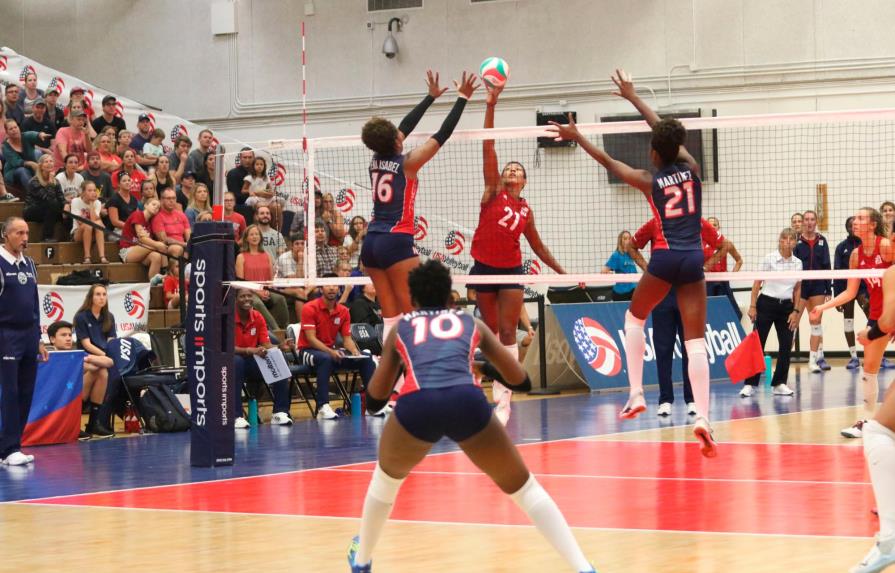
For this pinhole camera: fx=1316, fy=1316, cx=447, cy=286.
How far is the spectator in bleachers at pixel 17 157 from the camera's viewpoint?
19031mm

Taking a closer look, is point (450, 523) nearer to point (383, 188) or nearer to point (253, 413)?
point (383, 188)

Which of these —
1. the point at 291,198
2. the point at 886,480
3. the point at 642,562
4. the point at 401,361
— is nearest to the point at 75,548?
the point at 401,361

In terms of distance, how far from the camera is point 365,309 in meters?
17.4

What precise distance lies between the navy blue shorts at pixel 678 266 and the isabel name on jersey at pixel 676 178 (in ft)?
1.58

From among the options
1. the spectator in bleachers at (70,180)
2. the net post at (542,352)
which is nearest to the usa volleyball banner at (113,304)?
the spectator in bleachers at (70,180)

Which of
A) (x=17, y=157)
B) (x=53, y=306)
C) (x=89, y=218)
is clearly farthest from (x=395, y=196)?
(x=17, y=157)

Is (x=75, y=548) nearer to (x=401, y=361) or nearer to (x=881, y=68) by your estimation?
(x=401, y=361)

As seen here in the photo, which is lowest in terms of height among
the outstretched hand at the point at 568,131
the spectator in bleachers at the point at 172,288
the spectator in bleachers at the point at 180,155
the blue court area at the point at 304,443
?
the blue court area at the point at 304,443

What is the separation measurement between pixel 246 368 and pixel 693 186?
6.99 metres

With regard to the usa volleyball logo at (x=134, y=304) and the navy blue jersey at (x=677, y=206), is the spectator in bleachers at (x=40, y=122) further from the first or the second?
the navy blue jersey at (x=677, y=206)

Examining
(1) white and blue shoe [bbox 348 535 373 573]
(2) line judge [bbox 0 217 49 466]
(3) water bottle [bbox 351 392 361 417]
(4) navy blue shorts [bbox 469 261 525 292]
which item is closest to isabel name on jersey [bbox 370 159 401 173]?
(4) navy blue shorts [bbox 469 261 525 292]

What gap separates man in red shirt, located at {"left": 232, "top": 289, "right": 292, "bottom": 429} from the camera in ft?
48.4

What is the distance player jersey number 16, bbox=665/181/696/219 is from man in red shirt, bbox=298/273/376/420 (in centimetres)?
666

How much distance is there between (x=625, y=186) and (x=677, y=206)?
13.6m
